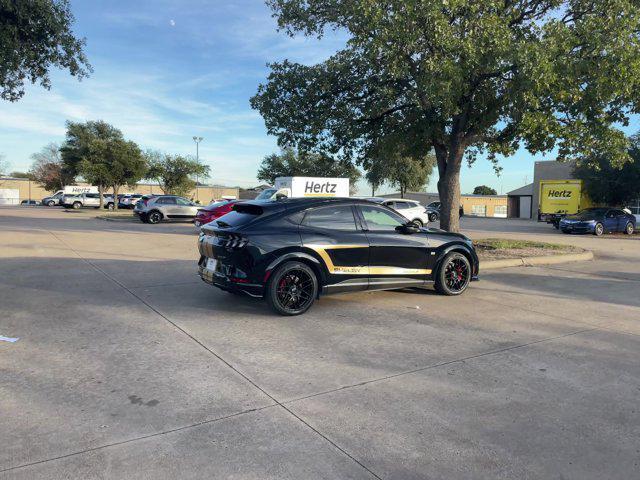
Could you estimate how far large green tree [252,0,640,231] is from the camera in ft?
34.0

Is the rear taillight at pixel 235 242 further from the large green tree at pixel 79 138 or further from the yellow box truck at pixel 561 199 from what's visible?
the large green tree at pixel 79 138

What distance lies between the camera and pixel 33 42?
41.0ft

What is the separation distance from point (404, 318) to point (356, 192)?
63.2 m

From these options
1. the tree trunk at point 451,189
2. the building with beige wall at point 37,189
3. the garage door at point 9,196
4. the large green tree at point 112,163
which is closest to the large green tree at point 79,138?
the large green tree at point 112,163

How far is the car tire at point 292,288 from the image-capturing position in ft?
20.7

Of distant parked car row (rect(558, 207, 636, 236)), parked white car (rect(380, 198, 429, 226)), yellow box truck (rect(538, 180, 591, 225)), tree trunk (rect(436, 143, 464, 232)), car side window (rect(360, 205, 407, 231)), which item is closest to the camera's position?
car side window (rect(360, 205, 407, 231))

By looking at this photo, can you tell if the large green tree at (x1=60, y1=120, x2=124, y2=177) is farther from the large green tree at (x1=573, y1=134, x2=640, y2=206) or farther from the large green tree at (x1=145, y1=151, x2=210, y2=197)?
the large green tree at (x1=573, y1=134, x2=640, y2=206)

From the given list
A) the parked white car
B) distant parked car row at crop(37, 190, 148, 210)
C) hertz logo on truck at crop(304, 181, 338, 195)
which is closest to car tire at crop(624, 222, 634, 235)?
the parked white car

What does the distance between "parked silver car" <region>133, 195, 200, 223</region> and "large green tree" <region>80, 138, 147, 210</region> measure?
10.4m

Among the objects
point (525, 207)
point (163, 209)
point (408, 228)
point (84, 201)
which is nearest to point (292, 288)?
point (408, 228)

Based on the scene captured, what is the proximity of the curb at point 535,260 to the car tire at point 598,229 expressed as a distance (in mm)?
11365

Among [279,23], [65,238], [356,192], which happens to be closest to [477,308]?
[279,23]

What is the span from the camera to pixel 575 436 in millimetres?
3404

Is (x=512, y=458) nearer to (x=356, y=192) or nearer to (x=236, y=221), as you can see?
(x=236, y=221)
